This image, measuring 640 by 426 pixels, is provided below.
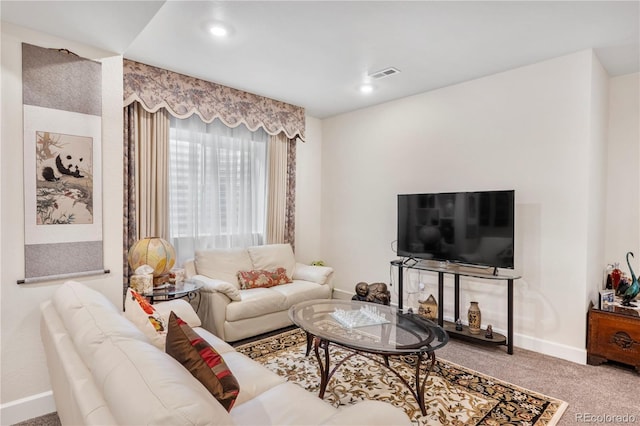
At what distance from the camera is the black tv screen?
3225mm

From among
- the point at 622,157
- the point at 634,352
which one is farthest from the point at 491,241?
the point at 622,157

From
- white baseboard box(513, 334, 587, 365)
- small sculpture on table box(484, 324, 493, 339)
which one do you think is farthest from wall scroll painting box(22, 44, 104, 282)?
white baseboard box(513, 334, 587, 365)

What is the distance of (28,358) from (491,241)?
3786 millimetres

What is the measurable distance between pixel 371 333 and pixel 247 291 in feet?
5.67

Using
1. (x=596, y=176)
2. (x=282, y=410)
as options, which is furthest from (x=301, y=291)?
(x=596, y=176)

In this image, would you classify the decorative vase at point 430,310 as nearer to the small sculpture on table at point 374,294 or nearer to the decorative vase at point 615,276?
the small sculpture on table at point 374,294

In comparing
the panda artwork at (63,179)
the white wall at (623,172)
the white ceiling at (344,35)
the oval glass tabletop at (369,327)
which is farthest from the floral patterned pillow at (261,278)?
the white wall at (623,172)

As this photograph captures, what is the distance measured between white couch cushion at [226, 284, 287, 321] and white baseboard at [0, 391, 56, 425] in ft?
4.53

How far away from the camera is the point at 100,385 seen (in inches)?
43.4

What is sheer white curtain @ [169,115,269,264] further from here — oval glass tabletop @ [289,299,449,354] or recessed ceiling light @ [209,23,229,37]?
oval glass tabletop @ [289,299,449,354]

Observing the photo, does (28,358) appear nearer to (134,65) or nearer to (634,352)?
(134,65)

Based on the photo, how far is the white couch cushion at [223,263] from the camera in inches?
147

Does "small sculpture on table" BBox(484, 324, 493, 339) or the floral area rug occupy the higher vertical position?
"small sculpture on table" BBox(484, 324, 493, 339)

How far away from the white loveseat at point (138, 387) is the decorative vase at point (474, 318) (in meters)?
2.32
